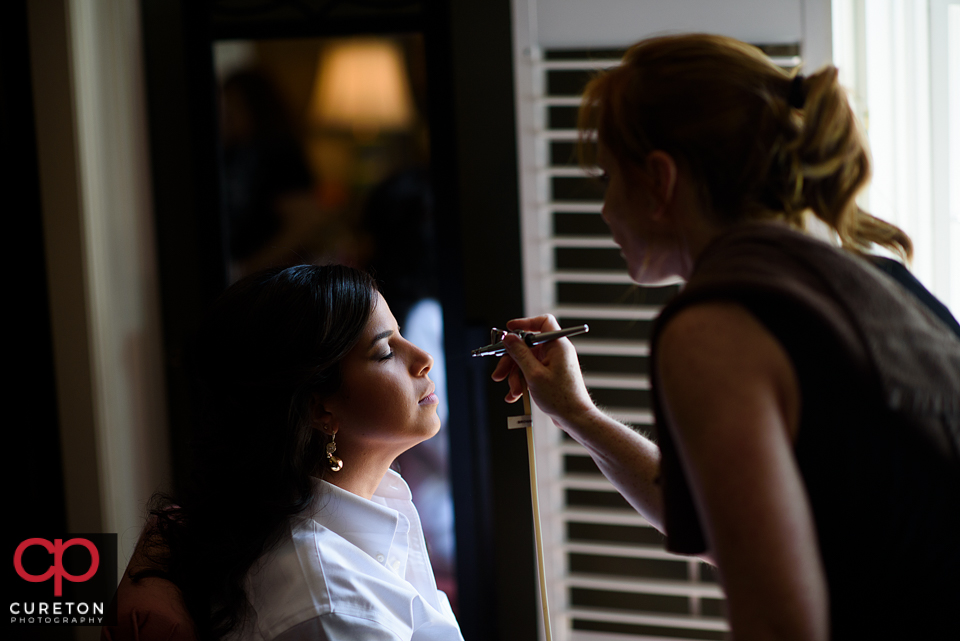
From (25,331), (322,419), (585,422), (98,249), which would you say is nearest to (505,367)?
(585,422)

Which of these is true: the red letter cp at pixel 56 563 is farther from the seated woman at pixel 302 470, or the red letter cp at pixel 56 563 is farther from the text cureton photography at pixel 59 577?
the seated woman at pixel 302 470

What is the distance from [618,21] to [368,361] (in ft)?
3.40

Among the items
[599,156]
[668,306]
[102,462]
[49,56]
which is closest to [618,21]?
[599,156]

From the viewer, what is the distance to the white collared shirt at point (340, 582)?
36.9 inches

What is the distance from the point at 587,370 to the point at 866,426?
1.28 metres

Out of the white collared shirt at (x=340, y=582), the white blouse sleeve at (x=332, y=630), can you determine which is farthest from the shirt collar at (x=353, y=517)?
the white blouse sleeve at (x=332, y=630)

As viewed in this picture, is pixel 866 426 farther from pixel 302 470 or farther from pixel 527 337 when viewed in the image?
pixel 302 470

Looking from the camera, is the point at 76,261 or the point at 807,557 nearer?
the point at 807,557

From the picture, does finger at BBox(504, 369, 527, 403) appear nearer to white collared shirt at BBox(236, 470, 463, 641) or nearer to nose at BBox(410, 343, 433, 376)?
nose at BBox(410, 343, 433, 376)

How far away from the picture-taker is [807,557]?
1.80 ft

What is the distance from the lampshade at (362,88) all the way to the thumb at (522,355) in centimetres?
107

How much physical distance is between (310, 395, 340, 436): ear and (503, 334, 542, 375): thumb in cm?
31

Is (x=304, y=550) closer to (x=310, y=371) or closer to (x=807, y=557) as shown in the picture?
(x=310, y=371)

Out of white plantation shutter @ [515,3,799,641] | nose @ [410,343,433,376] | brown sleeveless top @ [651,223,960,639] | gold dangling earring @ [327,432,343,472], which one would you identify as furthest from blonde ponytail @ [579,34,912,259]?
white plantation shutter @ [515,3,799,641]
